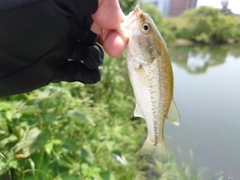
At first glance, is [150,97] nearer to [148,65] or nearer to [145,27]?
[148,65]

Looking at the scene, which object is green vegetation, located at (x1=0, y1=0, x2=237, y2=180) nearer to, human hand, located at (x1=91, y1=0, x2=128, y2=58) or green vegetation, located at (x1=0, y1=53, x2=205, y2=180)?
green vegetation, located at (x1=0, y1=53, x2=205, y2=180)

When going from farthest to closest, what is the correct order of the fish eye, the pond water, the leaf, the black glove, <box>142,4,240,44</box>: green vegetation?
<box>142,4,240,44</box>: green vegetation
the pond water
the leaf
the fish eye
the black glove

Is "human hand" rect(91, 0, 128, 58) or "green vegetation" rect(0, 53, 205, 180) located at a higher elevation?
"human hand" rect(91, 0, 128, 58)

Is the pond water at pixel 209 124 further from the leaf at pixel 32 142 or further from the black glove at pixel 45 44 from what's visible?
the black glove at pixel 45 44

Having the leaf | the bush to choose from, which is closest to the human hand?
the leaf

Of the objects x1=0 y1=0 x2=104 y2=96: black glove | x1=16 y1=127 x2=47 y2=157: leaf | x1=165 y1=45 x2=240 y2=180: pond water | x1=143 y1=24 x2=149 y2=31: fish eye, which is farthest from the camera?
x1=165 y1=45 x2=240 y2=180: pond water

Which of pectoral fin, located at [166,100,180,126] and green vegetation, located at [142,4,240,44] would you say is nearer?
pectoral fin, located at [166,100,180,126]

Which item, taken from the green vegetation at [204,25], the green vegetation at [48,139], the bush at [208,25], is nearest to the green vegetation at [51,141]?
the green vegetation at [48,139]

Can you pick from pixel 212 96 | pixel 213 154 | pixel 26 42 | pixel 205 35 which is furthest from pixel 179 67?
pixel 26 42
